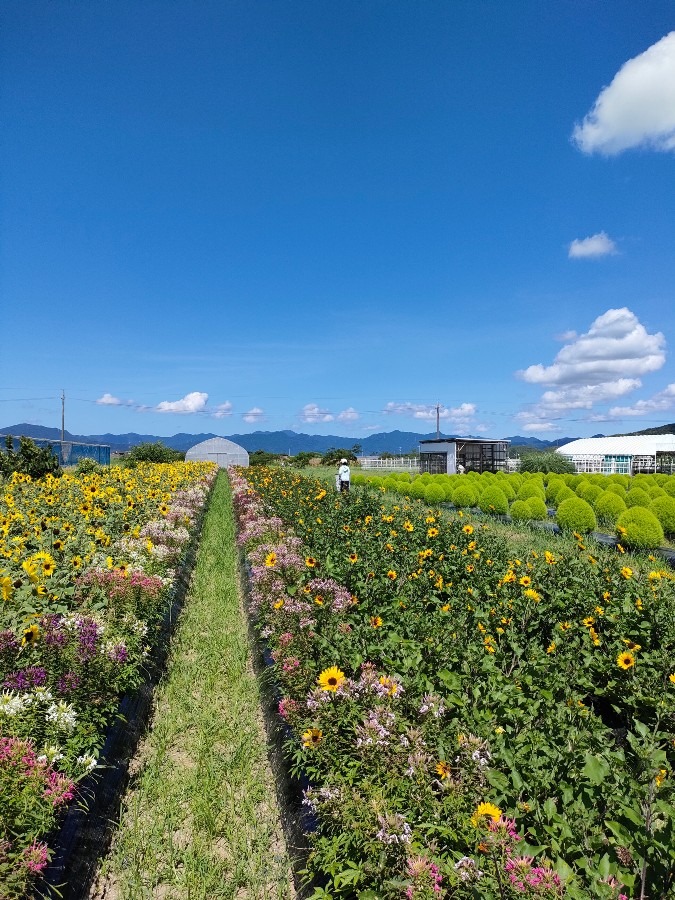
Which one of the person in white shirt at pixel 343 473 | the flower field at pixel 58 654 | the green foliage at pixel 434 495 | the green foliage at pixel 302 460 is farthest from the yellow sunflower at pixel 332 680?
the green foliage at pixel 302 460

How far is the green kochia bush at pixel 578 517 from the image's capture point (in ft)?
39.8

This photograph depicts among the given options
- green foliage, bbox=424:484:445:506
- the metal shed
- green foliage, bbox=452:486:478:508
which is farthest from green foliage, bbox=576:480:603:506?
the metal shed

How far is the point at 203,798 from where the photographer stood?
3.32 m

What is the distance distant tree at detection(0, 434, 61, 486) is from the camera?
53.6ft

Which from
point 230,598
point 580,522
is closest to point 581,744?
point 230,598

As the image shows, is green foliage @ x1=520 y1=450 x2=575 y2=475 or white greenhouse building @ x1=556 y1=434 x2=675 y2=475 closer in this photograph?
green foliage @ x1=520 y1=450 x2=575 y2=475

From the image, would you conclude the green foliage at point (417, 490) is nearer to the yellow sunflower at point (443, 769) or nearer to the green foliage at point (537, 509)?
the green foliage at point (537, 509)

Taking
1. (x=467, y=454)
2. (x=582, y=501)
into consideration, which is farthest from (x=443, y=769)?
(x=467, y=454)

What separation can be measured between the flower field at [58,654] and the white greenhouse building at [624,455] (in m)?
38.2

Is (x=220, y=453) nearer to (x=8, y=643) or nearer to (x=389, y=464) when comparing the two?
(x=389, y=464)

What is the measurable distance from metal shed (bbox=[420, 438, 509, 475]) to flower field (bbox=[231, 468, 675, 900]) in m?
32.2

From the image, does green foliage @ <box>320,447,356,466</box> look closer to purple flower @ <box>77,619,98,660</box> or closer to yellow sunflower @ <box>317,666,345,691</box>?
purple flower @ <box>77,619,98,660</box>

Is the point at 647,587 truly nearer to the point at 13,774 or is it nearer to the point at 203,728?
the point at 203,728

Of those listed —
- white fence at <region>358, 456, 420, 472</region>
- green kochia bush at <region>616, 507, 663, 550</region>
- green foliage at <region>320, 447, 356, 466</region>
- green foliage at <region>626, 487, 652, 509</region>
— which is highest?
green foliage at <region>320, 447, 356, 466</region>
